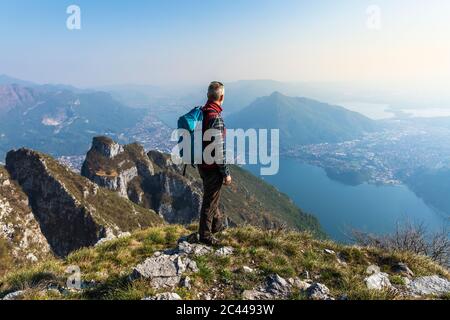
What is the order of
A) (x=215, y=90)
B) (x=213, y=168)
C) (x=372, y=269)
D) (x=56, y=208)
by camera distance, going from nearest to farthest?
(x=215, y=90) → (x=213, y=168) → (x=372, y=269) → (x=56, y=208)

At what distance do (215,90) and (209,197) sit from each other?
3038 mm

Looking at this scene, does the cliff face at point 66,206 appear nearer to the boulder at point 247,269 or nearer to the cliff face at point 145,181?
the cliff face at point 145,181

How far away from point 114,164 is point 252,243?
15327 cm

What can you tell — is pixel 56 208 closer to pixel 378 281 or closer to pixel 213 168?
pixel 213 168

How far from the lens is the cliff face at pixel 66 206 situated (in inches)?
3716

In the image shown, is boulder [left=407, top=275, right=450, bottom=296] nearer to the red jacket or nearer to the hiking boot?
the hiking boot

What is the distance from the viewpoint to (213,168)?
9.18 metres

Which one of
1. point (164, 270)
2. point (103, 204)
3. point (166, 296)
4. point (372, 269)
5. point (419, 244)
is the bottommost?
point (103, 204)

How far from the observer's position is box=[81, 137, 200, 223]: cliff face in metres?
151

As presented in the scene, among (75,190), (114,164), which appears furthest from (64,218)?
(114,164)

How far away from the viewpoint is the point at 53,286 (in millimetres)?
7516

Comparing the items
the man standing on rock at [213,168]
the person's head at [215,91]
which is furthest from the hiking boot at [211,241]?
the person's head at [215,91]

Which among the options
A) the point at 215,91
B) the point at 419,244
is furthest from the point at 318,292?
the point at 419,244

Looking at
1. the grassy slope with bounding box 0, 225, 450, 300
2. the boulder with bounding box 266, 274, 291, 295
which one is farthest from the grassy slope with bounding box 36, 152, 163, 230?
the boulder with bounding box 266, 274, 291, 295
